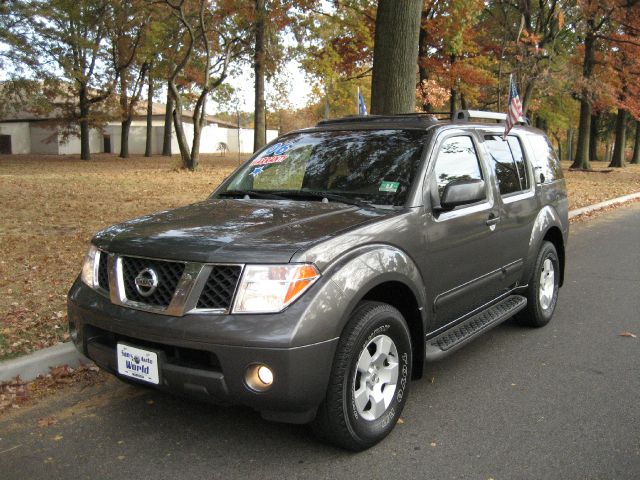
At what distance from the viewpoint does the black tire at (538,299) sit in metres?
5.19

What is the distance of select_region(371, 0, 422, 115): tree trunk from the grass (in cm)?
472

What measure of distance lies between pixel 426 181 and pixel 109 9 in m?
23.0

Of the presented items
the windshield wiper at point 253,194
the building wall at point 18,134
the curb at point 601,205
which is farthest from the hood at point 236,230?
the building wall at point 18,134

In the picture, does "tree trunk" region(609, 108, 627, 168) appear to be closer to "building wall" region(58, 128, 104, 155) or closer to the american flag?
the american flag

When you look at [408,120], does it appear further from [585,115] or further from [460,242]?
[585,115]

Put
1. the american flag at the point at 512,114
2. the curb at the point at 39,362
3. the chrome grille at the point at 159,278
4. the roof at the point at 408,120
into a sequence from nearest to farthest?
the chrome grille at the point at 159,278 < the curb at the point at 39,362 < the roof at the point at 408,120 < the american flag at the point at 512,114

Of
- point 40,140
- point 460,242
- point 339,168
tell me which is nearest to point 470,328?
point 460,242

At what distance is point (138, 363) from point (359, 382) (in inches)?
45.9

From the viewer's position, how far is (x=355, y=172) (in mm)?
4035

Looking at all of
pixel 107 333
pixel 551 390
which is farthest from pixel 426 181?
pixel 107 333

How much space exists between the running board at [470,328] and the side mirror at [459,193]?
0.88 metres

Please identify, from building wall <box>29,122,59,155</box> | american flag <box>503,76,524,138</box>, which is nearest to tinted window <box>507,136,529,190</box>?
american flag <box>503,76,524,138</box>

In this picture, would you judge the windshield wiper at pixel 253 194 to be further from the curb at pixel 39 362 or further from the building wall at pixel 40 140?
the building wall at pixel 40 140

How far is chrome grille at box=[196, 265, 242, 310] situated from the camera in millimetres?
2846
